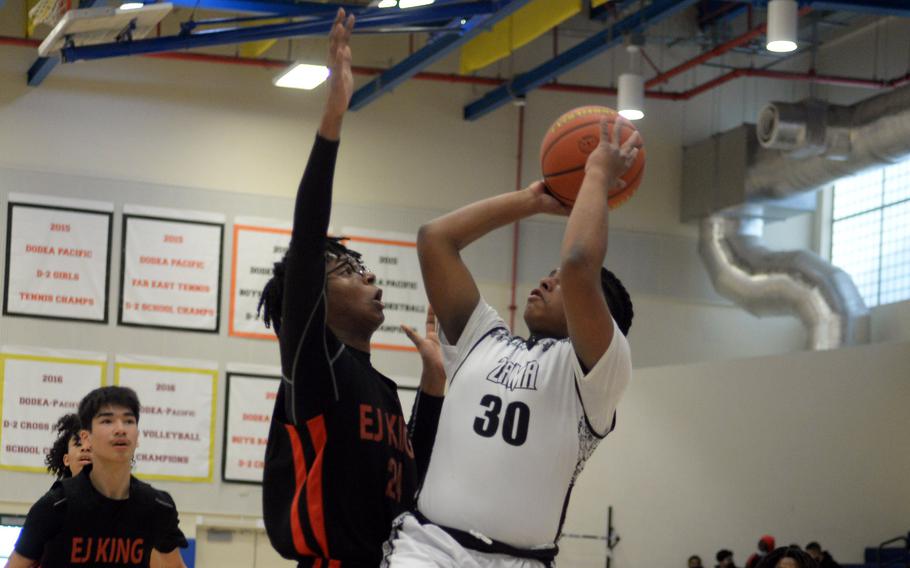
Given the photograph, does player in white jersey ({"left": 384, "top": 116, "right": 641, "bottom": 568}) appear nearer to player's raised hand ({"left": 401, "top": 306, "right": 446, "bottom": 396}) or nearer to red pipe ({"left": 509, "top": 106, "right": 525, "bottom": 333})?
player's raised hand ({"left": 401, "top": 306, "right": 446, "bottom": 396})

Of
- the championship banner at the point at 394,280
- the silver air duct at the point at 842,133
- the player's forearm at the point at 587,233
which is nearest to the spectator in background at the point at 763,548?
the silver air duct at the point at 842,133

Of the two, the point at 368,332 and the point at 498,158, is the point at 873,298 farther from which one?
the point at 368,332

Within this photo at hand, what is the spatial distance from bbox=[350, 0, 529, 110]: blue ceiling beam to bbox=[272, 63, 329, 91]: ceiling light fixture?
0.91m

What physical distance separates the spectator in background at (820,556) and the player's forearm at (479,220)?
7.53 m

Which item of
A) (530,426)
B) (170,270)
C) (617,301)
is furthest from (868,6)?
(530,426)

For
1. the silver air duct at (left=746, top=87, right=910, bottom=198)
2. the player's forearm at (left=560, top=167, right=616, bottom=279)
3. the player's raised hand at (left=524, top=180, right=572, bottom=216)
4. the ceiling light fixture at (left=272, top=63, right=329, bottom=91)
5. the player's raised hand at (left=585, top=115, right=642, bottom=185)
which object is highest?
the ceiling light fixture at (left=272, top=63, right=329, bottom=91)

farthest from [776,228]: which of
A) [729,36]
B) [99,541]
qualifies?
[99,541]

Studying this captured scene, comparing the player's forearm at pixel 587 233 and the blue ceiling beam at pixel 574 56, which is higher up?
the blue ceiling beam at pixel 574 56

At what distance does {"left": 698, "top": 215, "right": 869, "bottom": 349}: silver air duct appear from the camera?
522 inches

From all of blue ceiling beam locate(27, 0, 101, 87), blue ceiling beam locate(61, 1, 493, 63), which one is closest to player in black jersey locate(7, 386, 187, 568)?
blue ceiling beam locate(61, 1, 493, 63)

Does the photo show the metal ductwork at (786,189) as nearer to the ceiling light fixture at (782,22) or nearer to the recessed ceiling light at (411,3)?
the ceiling light fixture at (782,22)

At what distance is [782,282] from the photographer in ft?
45.0

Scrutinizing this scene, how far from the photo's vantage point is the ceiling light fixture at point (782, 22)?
9.71m

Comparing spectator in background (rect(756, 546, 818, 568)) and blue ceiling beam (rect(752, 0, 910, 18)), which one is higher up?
blue ceiling beam (rect(752, 0, 910, 18))
